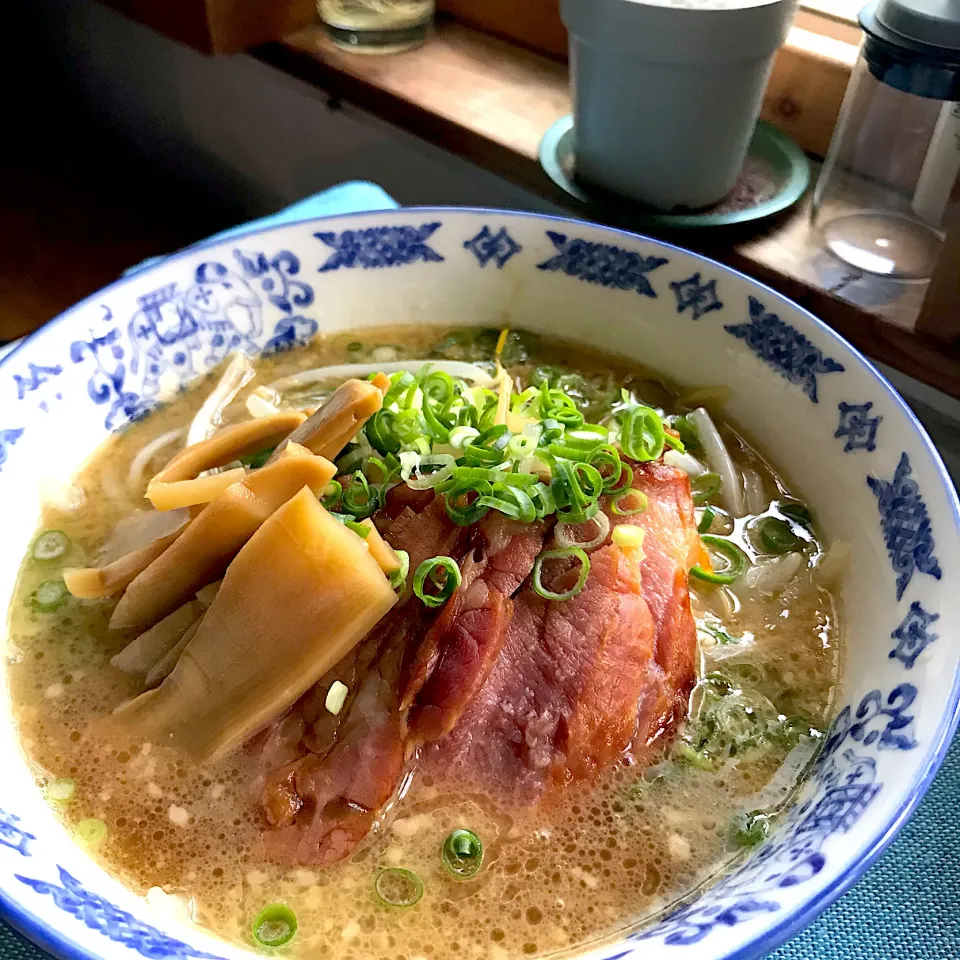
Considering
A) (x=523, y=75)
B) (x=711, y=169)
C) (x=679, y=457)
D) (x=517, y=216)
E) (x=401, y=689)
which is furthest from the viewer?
(x=523, y=75)

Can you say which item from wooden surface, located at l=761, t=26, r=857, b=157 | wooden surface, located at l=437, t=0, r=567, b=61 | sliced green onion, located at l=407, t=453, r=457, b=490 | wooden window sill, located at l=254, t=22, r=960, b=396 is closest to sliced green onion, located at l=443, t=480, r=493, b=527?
sliced green onion, located at l=407, t=453, r=457, b=490

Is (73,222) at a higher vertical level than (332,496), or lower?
lower

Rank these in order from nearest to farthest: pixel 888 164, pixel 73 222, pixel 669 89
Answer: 1. pixel 669 89
2. pixel 888 164
3. pixel 73 222

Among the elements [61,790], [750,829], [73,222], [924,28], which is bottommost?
[73,222]

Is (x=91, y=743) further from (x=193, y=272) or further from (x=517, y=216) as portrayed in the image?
(x=517, y=216)

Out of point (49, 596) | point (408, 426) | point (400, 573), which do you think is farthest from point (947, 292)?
point (49, 596)

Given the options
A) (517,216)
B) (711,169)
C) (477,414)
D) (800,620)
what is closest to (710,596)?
(800,620)

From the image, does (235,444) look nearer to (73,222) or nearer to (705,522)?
(705,522)

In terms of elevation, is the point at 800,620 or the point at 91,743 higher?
the point at 800,620
